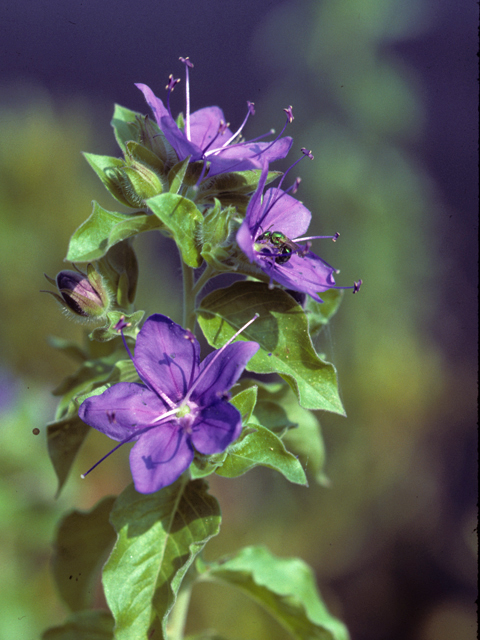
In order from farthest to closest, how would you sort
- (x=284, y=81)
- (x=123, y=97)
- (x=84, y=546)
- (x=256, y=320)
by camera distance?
(x=284, y=81) < (x=123, y=97) < (x=84, y=546) < (x=256, y=320)

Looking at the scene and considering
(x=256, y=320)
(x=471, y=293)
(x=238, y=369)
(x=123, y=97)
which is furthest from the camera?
(x=471, y=293)

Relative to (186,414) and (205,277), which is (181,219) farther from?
(186,414)

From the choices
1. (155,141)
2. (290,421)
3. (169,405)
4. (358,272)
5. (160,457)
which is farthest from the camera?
(358,272)

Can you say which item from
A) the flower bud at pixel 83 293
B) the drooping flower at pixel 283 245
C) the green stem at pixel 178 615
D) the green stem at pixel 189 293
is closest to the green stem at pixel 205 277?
the green stem at pixel 189 293

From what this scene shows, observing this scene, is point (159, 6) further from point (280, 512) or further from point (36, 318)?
point (280, 512)

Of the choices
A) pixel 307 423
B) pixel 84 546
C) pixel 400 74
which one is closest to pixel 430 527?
pixel 307 423

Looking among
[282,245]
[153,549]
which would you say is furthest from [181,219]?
[153,549]
